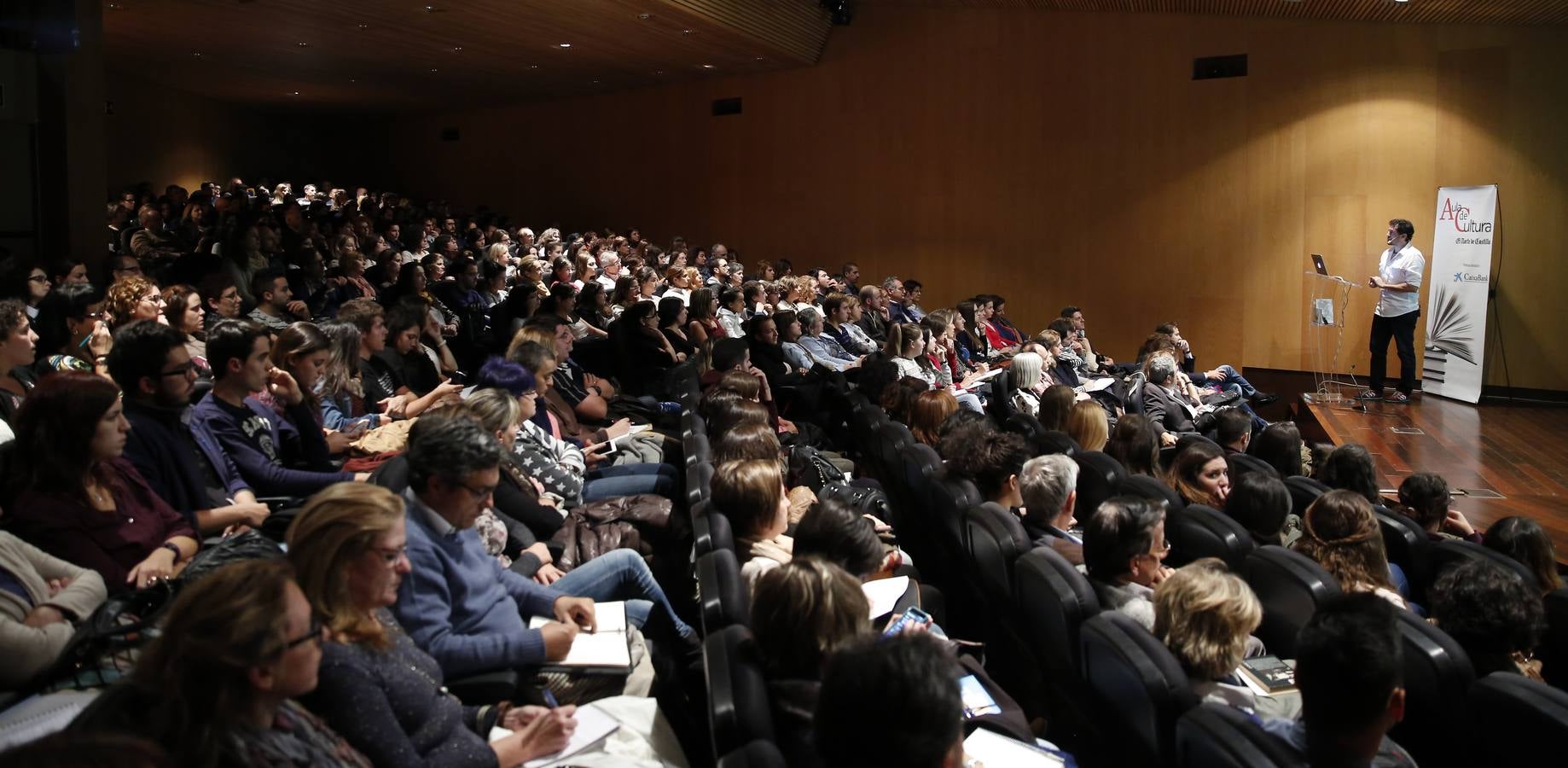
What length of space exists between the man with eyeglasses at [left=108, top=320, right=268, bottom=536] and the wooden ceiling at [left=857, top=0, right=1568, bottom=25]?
28.3 ft

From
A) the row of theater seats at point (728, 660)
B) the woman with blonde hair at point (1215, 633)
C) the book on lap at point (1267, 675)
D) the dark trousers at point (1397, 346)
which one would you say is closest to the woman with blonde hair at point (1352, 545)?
the book on lap at point (1267, 675)

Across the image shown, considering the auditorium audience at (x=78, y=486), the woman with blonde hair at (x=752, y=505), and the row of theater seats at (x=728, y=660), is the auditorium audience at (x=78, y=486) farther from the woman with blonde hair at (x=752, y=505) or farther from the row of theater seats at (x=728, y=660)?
the woman with blonde hair at (x=752, y=505)

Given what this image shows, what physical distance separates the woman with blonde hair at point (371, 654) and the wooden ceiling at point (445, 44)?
287 inches

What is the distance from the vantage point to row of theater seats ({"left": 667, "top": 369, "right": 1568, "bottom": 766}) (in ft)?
5.97

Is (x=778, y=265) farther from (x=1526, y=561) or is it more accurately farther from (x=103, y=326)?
(x=1526, y=561)

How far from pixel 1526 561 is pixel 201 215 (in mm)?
9776

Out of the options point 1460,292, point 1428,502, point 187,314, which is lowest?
point 1428,502

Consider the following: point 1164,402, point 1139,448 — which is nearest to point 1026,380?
point 1164,402

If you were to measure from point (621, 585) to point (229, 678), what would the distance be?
1.53m

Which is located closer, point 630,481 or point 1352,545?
point 1352,545

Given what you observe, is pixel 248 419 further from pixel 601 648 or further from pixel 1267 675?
pixel 1267 675

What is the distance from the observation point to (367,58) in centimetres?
1110

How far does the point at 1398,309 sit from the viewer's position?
26.8 ft

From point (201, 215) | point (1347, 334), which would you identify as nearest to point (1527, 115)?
point (1347, 334)
